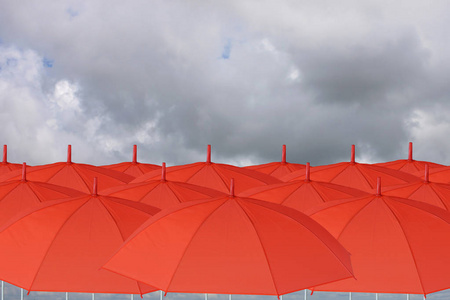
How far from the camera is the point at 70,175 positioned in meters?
21.8

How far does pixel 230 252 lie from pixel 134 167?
19358 millimetres

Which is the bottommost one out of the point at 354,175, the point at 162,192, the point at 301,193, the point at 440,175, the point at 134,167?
the point at 162,192

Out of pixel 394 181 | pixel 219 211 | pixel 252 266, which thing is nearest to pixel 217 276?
pixel 252 266

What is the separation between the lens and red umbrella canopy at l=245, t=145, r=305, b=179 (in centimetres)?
2856

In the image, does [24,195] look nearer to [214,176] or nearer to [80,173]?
[80,173]

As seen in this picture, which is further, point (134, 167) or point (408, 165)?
point (134, 167)

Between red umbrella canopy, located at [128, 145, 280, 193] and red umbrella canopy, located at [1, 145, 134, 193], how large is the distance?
1.27 meters

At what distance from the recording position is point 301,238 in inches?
443

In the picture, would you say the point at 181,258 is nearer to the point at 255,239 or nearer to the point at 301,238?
the point at 255,239

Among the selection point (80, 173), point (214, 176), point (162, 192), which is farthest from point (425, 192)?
point (80, 173)

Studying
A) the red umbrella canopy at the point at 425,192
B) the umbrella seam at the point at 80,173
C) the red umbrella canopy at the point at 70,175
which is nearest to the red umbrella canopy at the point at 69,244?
the red umbrella canopy at the point at 425,192

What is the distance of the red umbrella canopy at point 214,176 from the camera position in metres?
21.2

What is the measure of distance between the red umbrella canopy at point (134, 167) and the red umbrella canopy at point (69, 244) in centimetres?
1586

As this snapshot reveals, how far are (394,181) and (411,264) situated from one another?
11.0m
